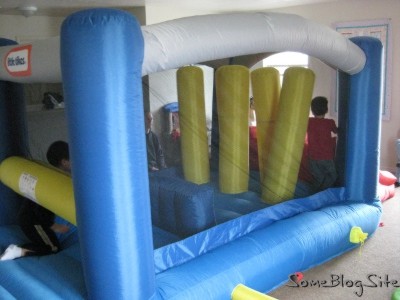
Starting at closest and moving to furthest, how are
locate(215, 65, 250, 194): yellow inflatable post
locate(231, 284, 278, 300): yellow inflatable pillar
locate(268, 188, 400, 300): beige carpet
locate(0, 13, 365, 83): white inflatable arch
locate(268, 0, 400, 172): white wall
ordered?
1. locate(0, 13, 365, 83): white inflatable arch
2. locate(231, 284, 278, 300): yellow inflatable pillar
3. locate(268, 188, 400, 300): beige carpet
4. locate(215, 65, 250, 194): yellow inflatable post
5. locate(268, 0, 400, 172): white wall

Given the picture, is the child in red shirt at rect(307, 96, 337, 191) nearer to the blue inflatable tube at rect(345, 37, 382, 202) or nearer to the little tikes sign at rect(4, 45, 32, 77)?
the blue inflatable tube at rect(345, 37, 382, 202)

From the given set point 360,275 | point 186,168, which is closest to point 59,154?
point 186,168

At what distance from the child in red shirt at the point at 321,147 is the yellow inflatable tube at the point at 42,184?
1663 mm

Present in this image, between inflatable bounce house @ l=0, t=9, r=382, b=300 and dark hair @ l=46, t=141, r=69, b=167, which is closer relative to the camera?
inflatable bounce house @ l=0, t=9, r=382, b=300

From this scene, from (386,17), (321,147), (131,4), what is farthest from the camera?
(131,4)

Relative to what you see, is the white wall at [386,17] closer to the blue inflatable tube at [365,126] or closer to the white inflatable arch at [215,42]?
the blue inflatable tube at [365,126]

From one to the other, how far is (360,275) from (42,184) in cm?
187

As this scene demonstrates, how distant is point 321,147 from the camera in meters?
2.90

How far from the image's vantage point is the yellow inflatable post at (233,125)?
269 centimetres

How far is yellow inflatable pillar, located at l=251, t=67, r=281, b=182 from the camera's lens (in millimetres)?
2779

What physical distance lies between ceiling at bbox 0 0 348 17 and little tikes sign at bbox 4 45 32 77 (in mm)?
2771

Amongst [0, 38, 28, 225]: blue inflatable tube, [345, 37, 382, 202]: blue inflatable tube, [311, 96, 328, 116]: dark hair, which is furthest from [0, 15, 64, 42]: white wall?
[345, 37, 382, 202]: blue inflatable tube

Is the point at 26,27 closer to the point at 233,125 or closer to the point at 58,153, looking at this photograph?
the point at 58,153

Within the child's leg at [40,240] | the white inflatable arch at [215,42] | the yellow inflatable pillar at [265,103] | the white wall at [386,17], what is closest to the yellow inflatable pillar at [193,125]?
the yellow inflatable pillar at [265,103]
